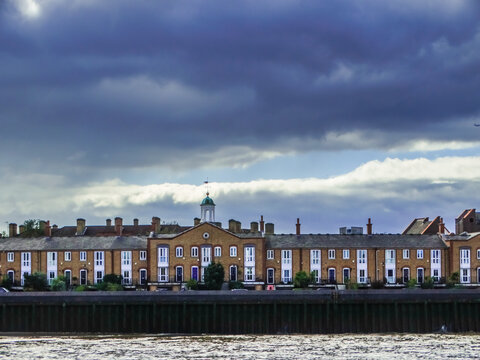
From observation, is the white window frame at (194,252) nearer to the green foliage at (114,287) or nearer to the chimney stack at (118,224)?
the green foliage at (114,287)

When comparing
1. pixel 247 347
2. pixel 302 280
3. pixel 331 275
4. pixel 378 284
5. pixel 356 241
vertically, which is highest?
pixel 356 241

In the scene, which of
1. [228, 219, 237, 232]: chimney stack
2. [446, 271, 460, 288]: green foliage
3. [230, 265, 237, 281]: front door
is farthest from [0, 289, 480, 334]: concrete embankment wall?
[228, 219, 237, 232]: chimney stack

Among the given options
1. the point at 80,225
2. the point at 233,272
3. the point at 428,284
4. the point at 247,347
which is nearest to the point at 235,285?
the point at 233,272

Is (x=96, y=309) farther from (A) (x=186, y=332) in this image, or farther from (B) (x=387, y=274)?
(B) (x=387, y=274)

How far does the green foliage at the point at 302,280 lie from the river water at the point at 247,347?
38.8 metres

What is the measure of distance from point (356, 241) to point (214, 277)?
17.4m

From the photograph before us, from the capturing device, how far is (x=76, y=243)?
110 meters

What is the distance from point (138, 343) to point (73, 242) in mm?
53812

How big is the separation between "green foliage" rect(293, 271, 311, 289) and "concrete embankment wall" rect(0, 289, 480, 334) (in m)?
34.8

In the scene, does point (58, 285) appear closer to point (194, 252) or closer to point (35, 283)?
point (35, 283)

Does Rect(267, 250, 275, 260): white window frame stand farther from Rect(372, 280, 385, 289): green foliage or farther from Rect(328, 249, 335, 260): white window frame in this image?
Rect(372, 280, 385, 289): green foliage

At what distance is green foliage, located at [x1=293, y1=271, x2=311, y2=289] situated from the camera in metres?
102

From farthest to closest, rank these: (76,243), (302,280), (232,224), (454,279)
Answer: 1. (232,224)
2. (76,243)
3. (454,279)
4. (302,280)

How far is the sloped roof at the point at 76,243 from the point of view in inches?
4311
